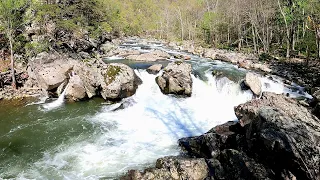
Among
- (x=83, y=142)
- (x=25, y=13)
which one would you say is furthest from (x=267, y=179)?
(x=25, y=13)

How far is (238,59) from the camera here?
32062mm

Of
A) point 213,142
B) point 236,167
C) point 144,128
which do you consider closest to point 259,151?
point 236,167

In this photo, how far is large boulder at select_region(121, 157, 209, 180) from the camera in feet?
30.8

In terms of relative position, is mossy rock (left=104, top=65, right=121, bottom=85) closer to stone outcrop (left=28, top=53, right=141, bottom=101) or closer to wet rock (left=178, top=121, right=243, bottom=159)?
stone outcrop (left=28, top=53, right=141, bottom=101)

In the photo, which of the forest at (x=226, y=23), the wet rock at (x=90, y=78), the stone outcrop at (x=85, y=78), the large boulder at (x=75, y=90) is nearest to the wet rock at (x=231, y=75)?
the forest at (x=226, y=23)

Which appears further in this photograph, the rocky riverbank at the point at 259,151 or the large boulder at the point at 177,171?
the large boulder at the point at 177,171

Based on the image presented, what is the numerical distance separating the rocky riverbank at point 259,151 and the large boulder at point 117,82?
8.58 m

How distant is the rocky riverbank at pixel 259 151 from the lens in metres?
7.65

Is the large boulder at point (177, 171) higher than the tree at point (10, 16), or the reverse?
the tree at point (10, 16)

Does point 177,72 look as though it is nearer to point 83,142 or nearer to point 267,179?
point 83,142

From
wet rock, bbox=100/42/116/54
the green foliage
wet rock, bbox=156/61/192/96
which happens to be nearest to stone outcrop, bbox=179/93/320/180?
wet rock, bbox=156/61/192/96

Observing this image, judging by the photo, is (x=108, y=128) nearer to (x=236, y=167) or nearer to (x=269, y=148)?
(x=236, y=167)

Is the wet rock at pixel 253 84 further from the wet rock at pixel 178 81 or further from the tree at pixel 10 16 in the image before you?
the tree at pixel 10 16

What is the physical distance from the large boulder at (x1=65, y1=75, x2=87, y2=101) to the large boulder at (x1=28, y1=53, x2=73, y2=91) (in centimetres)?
128
